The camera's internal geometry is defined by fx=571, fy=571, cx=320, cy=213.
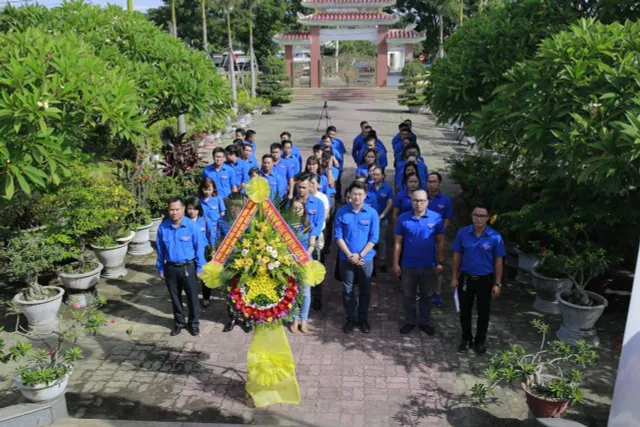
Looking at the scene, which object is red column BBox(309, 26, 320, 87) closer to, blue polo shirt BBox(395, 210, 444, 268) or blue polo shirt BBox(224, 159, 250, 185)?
blue polo shirt BBox(224, 159, 250, 185)

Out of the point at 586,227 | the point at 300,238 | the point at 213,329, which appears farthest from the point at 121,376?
the point at 586,227

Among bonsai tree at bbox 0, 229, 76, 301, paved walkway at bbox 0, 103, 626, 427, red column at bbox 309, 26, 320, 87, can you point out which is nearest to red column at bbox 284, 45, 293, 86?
red column at bbox 309, 26, 320, 87

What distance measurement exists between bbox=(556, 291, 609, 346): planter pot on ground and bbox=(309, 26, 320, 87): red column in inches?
1123

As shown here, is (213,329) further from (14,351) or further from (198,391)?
(14,351)

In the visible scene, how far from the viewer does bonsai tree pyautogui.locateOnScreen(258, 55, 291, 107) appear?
90.8ft

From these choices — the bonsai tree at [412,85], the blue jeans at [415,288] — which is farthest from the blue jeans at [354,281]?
the bonsai tree at [412,85]

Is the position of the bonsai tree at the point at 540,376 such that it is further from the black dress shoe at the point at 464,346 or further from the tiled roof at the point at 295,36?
the tiled roof at the point at 295,36

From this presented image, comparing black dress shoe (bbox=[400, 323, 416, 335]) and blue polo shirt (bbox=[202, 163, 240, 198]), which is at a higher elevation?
blue polo shirt (bbox=[202, 163, 240, 198])

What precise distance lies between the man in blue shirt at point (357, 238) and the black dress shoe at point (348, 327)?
0.32 meters

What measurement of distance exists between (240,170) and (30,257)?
3.48m

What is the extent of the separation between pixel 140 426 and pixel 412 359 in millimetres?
2603

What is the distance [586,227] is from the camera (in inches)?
243

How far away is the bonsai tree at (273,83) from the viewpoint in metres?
27.7

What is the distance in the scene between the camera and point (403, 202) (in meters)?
7.20
